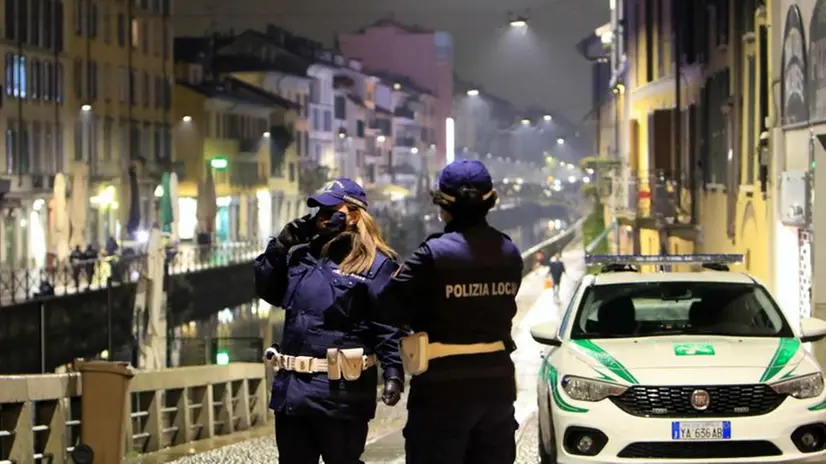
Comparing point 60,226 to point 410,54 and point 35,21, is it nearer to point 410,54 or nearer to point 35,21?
point 35,21

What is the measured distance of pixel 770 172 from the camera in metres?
18.4

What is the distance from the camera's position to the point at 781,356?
880 cm

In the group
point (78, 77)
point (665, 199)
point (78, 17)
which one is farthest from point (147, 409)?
point (78, 17)

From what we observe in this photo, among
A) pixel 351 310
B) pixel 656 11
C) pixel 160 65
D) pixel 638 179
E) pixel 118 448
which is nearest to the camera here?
pixel 351 310

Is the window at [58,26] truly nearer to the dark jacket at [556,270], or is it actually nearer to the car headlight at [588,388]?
the dark jacket at [556,270]

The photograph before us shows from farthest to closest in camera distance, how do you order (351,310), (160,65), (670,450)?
(160,65) → (670,450) → (351,310)

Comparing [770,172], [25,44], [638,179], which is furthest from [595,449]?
[25,44]

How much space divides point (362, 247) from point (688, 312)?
13.6ft

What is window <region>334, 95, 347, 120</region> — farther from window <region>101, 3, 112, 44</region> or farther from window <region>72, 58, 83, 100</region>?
window <region>72, 58, 83, 100</region>

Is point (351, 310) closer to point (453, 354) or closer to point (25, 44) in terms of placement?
point (453, 354)

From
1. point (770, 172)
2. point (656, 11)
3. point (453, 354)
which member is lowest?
point (453, 354)

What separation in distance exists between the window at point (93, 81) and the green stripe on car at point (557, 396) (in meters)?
55.1

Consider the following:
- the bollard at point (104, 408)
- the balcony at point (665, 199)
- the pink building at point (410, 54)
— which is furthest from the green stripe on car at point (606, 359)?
the pink building at point (410, 54)

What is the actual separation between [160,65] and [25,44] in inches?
732
